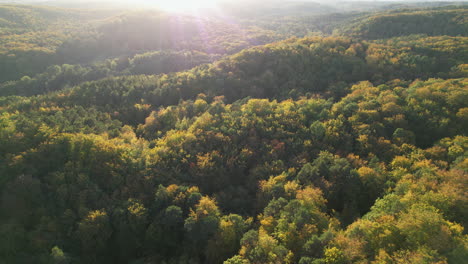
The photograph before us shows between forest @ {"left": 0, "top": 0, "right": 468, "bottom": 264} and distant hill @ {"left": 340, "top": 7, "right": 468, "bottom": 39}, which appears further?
distant hill @ {"left": 340, "top": 7, "right": 468, "bottom": 39}

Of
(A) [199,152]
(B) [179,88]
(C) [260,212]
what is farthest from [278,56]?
(C) [260,212]

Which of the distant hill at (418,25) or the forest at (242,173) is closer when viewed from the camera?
the forest at (242,173)

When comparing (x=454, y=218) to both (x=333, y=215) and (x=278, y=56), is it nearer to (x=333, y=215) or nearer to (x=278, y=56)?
(x=333, y=215)

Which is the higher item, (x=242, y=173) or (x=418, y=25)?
(x=418, y=25)

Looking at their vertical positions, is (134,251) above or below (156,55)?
below

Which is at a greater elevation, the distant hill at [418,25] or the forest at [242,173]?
the distant hill at [418,25]

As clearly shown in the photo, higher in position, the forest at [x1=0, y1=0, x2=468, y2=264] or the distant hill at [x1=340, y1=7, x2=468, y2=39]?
the distant hill at [x1=340, y1=7, x2=468, y2=39]

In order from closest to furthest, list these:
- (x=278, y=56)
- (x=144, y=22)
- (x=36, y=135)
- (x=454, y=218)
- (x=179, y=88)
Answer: (x=454, y=218)
(x=36, y=135)
(x=179, y=88)
(x=278, y=56)
(x=144, y=22)

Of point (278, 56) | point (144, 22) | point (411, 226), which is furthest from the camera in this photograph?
point (144, 22)

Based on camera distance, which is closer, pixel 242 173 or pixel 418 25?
pixel 242 173

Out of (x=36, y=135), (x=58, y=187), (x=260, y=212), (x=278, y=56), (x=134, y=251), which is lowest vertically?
(x=134, y=251)

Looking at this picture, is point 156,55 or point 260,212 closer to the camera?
point 260,212
